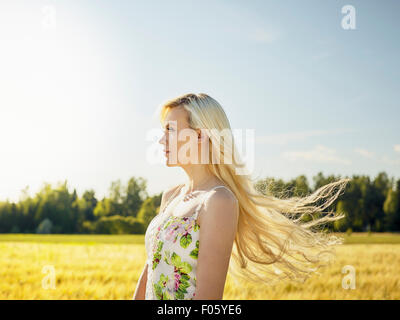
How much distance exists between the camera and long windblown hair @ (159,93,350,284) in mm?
2643

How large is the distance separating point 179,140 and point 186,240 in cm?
68

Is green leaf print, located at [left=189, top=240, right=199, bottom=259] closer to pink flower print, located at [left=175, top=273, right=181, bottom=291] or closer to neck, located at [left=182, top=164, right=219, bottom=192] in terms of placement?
pink flower print, located at [left=175, top=273, right=181, bottom=291]

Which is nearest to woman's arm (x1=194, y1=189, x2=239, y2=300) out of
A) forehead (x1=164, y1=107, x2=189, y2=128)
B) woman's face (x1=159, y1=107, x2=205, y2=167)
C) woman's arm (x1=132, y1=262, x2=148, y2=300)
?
woman's face (x1=159, y1=107, x2=205, y2=167)

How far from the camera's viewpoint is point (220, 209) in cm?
233

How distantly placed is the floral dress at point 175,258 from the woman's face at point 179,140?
1.13 feet

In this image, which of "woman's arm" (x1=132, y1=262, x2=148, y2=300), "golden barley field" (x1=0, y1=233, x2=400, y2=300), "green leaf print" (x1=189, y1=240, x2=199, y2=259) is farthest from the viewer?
"golden barley field" (x1=0, y1=233, x2=400, y2=300)

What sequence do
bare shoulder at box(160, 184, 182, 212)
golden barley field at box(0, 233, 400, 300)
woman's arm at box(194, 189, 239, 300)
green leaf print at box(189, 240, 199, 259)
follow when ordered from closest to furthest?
1. woman's arm at box(194, 189, 239, 300)
2. green leaf print at box(189, 240, 199, 259)
3. bare shoulder at box(160, 184, 182, 212)
4. golden barley field at box(0, 233, 400, 300)

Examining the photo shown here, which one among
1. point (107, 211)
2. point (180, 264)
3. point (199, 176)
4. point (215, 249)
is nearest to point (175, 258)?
point (180, 264)

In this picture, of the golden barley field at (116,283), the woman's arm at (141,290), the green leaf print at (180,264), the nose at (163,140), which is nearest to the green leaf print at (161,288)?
the green leaf print at (180,264)

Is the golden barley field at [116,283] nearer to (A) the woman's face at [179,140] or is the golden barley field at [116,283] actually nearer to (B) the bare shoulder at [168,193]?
(B) the bare shoulder at [168,193]

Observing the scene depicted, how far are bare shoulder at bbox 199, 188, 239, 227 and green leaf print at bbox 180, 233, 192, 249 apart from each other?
0.15 meters

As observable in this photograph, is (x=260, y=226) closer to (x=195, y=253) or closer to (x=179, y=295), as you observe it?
(x=195, y=253)

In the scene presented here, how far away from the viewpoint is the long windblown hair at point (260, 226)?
8.67ft
